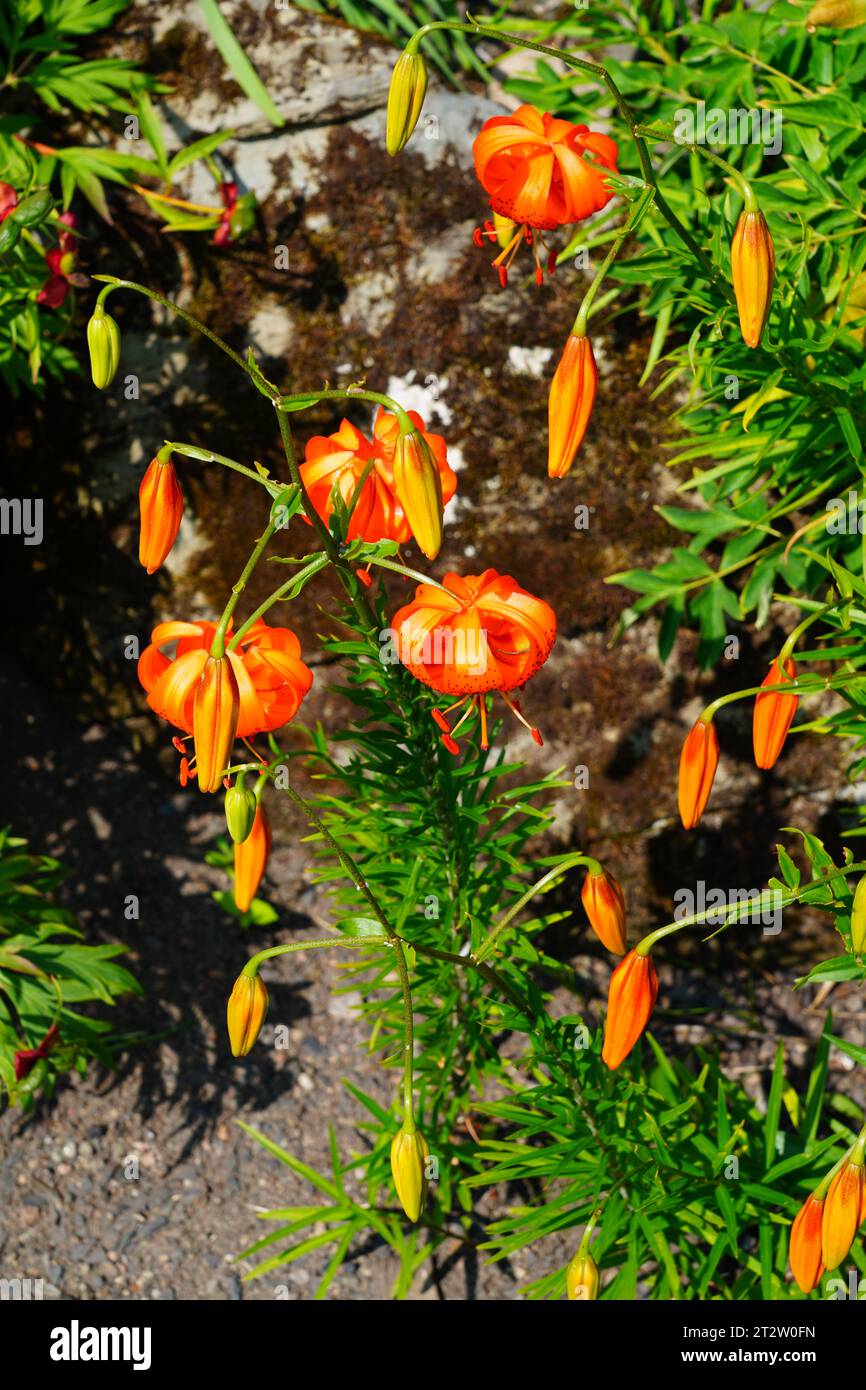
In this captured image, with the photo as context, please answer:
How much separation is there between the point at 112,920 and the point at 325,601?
0.81 metres

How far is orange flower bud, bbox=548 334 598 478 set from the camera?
136 cm

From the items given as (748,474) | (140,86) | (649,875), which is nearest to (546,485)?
(748,474)

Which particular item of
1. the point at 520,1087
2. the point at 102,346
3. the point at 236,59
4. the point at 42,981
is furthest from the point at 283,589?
the point at 236,59

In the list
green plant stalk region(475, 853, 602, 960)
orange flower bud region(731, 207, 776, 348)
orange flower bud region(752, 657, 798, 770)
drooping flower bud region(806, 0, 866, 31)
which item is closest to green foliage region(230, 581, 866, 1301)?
orange flower bud region(752, 657, 798, 770)

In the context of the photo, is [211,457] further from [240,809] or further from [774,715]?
[774,715]

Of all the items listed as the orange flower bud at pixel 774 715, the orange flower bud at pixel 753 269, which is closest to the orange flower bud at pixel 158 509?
the orange flower bud at pixel 753 269

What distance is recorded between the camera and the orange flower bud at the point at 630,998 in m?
1.41

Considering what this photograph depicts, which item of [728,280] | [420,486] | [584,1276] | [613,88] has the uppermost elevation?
[728,280]

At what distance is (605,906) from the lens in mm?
1421

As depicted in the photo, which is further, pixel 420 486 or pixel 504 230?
pixel 504 230

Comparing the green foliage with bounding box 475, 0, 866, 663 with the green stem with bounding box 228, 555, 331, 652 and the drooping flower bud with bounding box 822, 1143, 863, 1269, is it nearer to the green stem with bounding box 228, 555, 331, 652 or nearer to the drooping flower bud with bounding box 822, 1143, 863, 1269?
the green stem with bounding box 228, 555, 331, 652

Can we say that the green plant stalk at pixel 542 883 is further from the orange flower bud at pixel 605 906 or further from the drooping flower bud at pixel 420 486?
the drooping flower bud at pixel 420 486

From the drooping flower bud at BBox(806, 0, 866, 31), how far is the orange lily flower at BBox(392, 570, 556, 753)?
1.14 metres

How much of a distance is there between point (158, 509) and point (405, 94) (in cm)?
46
